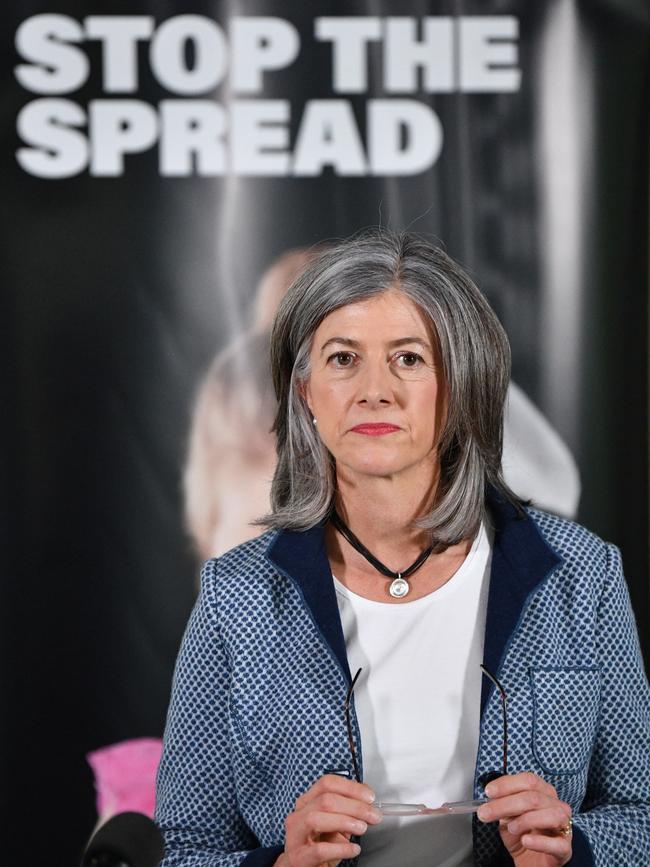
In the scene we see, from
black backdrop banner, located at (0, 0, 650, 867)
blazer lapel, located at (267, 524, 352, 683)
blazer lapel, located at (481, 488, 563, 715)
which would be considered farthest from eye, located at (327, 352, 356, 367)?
black backdrop banner, located at (0, 0, 650, 867)

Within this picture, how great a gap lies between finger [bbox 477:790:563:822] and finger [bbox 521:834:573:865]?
0.04 metres

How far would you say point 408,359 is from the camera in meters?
1.85

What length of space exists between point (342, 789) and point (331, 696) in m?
0.26

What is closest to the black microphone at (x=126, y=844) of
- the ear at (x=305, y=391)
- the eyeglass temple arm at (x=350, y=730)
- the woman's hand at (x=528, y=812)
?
the woman's hand at (x=528, y=812)

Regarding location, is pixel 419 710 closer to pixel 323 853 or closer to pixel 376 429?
pixel 323 853

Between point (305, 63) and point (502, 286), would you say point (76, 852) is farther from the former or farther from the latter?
point (305, 63)

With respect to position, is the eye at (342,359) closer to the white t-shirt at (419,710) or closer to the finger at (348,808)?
the white t-shirt at (419,710)

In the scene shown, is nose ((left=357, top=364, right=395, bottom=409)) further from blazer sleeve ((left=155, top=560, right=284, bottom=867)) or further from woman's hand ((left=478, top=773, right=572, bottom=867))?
woman's hand ((left=478, top=773, right=572, bottom=867))

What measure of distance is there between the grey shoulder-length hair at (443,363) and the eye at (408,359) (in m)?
0.04

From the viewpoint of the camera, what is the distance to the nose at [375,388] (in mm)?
1790

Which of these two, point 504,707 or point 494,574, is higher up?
point 494,574

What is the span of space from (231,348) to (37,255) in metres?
0.61

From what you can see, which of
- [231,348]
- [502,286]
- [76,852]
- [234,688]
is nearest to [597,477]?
[502,286]

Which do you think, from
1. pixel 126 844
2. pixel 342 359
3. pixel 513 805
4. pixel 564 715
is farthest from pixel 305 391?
pixel 126 844
